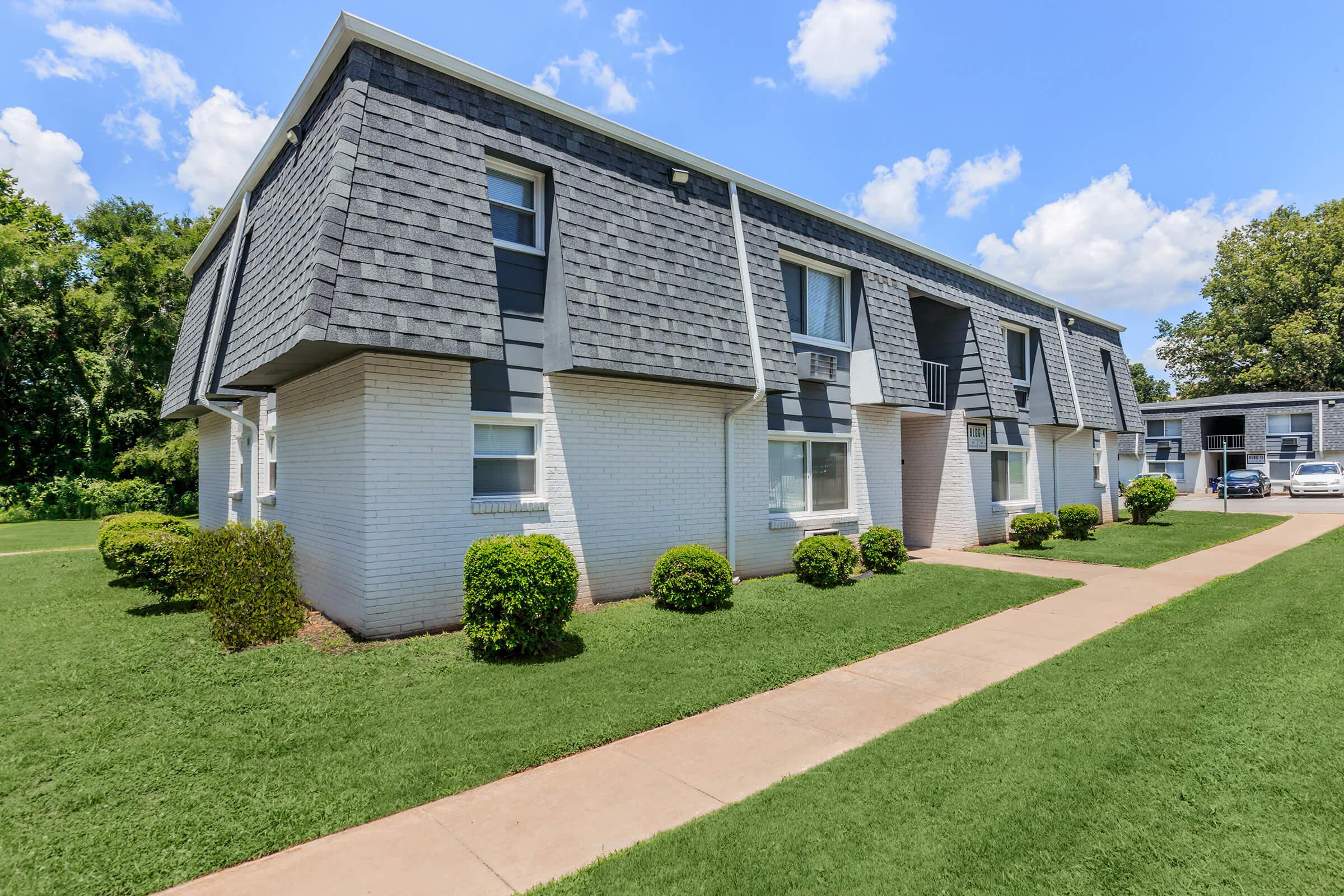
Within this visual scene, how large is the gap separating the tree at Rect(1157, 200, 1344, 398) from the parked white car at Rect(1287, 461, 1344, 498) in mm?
11411

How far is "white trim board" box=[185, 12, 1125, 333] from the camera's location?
729 centimetres

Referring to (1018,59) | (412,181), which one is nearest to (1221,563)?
(1018,59)

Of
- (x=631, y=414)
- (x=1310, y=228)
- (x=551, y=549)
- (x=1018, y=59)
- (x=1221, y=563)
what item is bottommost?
(x=1221, y=563)

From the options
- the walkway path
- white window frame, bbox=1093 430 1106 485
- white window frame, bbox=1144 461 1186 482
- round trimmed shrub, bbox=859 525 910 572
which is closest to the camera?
the walkway path

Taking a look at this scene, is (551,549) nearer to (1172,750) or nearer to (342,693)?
(342,693)

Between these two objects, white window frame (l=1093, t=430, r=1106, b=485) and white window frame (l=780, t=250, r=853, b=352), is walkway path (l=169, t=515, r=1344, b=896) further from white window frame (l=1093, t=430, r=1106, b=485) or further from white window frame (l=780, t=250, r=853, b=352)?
white window frame (l=1093, t=430, r=1106, b=485)

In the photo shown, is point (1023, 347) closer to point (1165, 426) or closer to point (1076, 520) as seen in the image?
point (1076, 520)

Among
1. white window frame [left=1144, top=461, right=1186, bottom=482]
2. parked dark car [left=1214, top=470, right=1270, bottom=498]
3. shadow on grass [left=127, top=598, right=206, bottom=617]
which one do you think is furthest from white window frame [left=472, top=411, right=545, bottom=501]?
white window frame [left=1144, top=461, right=1186, bottom=482]

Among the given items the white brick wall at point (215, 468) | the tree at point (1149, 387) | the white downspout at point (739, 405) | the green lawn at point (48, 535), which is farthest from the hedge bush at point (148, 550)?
the tree at point (1149, 387)

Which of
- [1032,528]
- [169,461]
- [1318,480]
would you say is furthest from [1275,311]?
[169,461]

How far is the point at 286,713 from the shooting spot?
16.9ft

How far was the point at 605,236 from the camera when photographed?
8.74m

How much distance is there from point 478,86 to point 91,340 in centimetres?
2997

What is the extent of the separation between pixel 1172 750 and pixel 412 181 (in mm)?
8395
